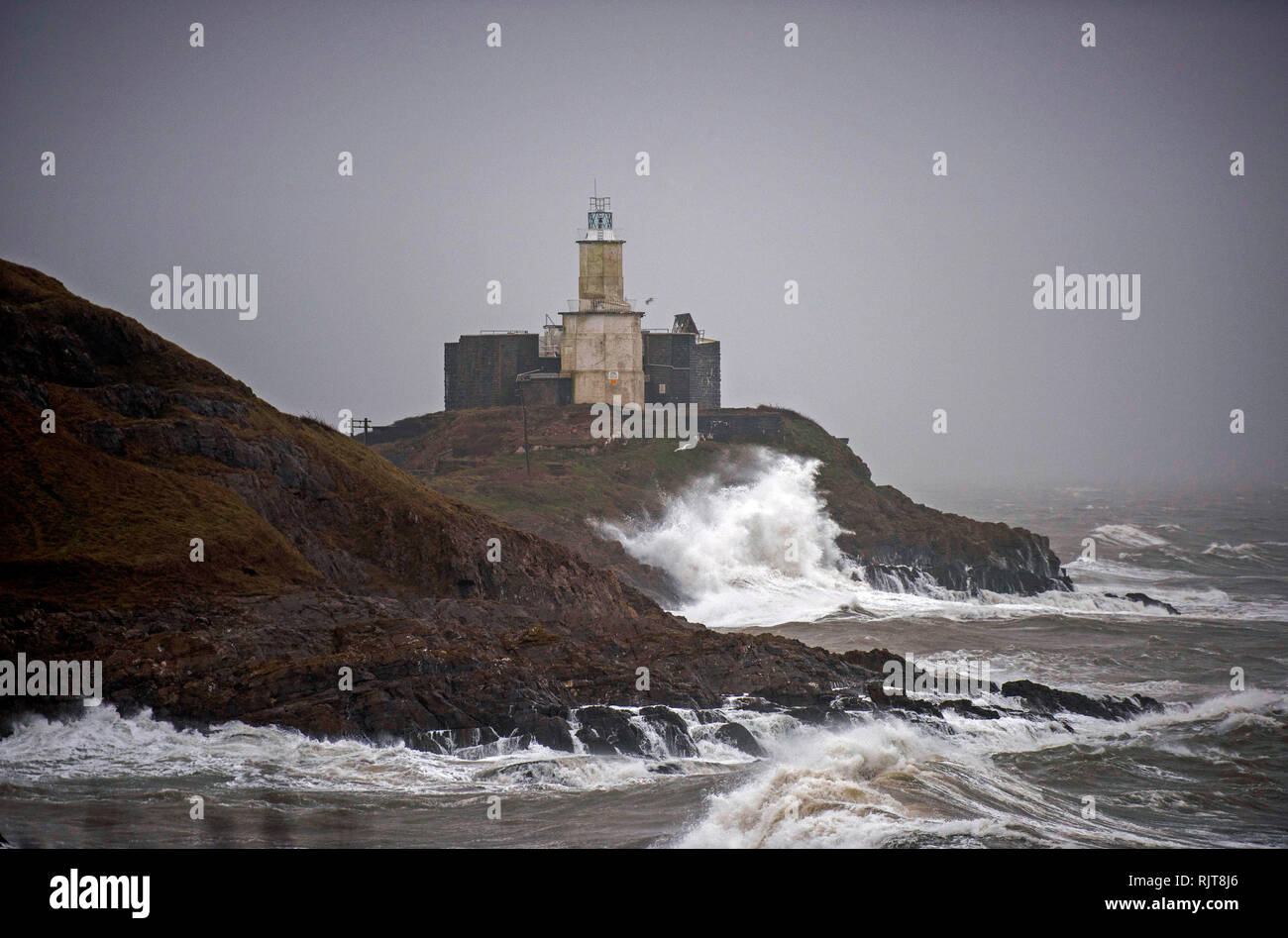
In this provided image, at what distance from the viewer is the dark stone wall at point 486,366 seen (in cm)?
6500

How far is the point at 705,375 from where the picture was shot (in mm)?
65625

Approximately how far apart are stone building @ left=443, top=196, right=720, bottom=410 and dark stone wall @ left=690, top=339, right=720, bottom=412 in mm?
48

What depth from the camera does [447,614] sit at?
27312 mm

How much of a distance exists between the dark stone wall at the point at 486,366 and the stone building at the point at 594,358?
48mm

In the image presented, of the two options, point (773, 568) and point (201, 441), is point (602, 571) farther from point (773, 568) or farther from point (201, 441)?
point (773, 568)

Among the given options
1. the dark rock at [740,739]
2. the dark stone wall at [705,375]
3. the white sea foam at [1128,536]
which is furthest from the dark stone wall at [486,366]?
the dark rock at [740,739]

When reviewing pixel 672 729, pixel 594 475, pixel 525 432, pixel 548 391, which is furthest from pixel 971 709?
pixel 548 391

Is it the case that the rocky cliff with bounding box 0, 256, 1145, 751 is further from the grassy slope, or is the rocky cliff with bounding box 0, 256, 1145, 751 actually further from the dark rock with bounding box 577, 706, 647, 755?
the grassy slope

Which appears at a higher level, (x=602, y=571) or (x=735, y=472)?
(x=735, y=472)

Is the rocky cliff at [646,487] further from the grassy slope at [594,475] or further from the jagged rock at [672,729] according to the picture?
the jagged rock at [672,729]

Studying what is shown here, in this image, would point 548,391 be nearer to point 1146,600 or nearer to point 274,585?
point 1146,600

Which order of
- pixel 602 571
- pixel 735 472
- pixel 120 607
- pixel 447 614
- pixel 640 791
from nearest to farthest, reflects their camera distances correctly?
pixel 640 791 → pixel 120 607 → pixel 447 614 → pixel 602 571 → pixel 735 472
